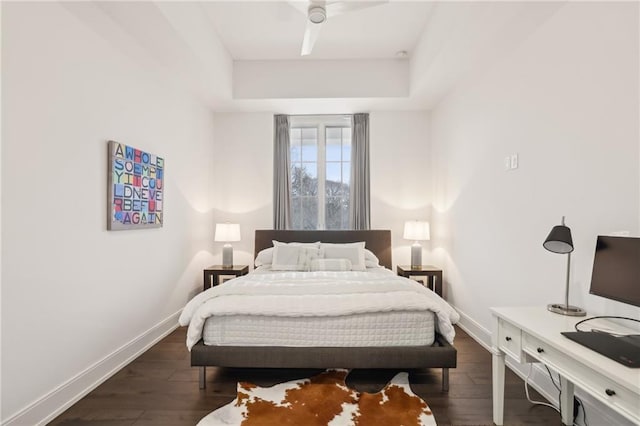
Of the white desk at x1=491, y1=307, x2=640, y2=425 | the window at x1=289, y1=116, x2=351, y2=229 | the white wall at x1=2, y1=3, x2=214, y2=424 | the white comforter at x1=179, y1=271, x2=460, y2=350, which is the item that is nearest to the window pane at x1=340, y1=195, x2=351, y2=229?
the window at x1=289, y1=116, x2=351, y2=229

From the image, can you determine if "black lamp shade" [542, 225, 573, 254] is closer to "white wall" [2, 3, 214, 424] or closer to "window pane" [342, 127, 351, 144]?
"white wall" [2, 3, 214, 424]

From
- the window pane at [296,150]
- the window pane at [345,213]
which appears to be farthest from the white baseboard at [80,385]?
the window pane at [296,150]

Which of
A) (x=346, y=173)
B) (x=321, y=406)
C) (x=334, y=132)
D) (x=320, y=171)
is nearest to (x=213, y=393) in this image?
(x=321, y=406)

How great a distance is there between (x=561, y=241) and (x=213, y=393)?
7.74 ft

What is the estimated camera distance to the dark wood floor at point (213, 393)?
74.9 inches

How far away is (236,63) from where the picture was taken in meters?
3.93

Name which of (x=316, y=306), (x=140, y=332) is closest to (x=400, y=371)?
(x=316, y=306)

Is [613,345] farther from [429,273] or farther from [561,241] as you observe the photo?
[429,273]

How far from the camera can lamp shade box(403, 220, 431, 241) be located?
157 inches

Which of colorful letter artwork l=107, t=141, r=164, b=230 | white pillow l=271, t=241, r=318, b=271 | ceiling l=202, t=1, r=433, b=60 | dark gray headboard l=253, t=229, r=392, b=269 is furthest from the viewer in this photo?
dark gray headboard l=253, t=229, r=392, b=269

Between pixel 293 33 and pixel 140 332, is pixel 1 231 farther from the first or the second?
pixel 293 33

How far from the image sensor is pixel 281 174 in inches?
175

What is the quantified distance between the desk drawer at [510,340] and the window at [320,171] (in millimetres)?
2862

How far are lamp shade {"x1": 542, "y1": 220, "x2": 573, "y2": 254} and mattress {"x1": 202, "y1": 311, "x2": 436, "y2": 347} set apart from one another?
979 mm
